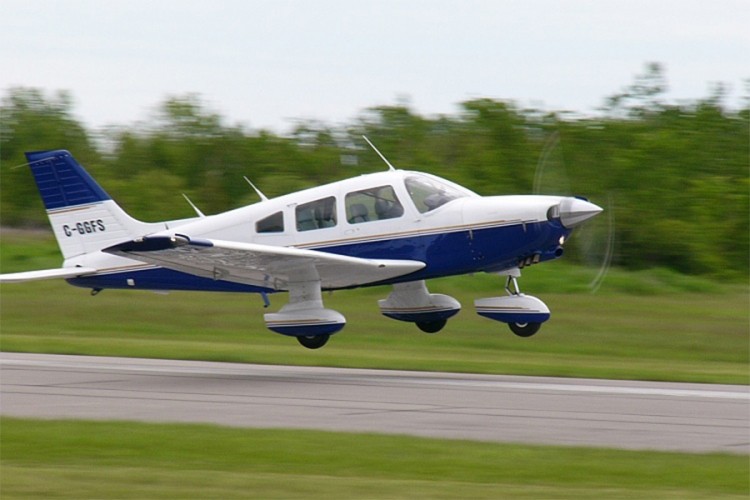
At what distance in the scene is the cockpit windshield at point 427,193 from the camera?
15484 millimetres

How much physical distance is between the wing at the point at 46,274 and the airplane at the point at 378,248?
1.1 inches

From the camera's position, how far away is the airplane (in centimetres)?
1496

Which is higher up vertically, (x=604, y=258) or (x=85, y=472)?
(x=85, y=472)

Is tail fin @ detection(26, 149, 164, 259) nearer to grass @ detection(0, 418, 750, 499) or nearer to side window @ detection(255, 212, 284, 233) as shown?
side window @ detection(255, 212, 284, 233)

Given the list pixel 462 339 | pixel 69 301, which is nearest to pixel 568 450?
pixel 462 339

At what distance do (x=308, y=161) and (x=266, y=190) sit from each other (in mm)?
4124

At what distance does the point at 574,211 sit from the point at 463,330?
25.0 ft

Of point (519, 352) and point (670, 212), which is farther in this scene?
point (670, 212)

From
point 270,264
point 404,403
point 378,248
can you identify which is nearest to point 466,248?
point 378,248

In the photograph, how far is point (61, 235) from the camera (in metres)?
17.3

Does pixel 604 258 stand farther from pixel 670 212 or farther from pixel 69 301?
pixel 670 212

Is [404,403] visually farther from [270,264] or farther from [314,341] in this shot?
[314,341]

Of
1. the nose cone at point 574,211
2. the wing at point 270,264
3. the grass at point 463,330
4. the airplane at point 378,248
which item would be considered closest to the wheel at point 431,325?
the airplane at point 378,248

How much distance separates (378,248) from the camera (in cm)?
1566
